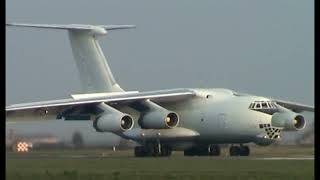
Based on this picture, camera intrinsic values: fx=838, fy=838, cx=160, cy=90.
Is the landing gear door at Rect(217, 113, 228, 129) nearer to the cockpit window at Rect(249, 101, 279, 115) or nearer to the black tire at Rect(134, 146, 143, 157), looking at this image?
the cockpit window at Rect(249, 101, 279, 115)

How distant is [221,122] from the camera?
35344 millimetres

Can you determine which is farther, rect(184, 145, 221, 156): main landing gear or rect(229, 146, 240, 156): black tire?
rect(184, 145, 221, 156): main landing gear

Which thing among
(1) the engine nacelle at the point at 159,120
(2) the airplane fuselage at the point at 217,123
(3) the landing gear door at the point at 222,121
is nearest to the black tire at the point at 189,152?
(2) the airplane fuselage at the point at 217,123

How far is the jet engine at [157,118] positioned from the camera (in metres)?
34.7

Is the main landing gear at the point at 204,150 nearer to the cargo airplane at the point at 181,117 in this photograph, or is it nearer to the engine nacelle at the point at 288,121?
the cargo airplane at the point at 181,117

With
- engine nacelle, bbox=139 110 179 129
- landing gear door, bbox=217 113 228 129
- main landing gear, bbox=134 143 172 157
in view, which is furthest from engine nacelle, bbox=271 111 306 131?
main landing gear, bbox=134 143 172 157

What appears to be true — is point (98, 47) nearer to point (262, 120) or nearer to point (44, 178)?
point (262, 120)

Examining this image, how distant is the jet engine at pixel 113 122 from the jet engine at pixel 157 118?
36.9 inches

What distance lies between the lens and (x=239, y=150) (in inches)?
1421

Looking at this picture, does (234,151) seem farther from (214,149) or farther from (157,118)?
(157,118)

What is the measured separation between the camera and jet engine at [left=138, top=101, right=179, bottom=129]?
3472 cm

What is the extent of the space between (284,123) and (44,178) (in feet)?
64.2

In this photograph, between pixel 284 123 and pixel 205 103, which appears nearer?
pixel 284 123
